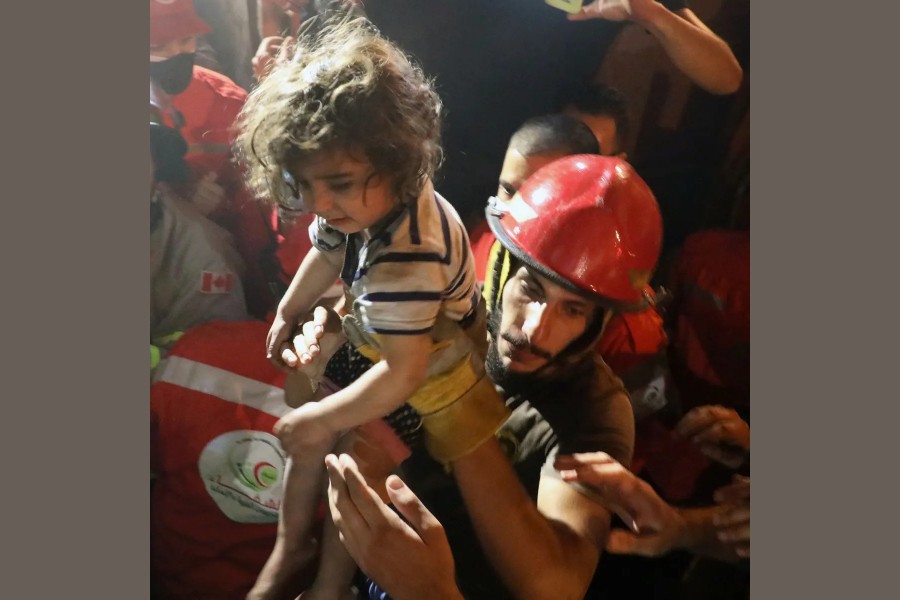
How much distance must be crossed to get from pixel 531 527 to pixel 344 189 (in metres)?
0.51

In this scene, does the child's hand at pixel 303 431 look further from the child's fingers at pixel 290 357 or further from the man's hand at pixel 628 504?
the man's hand at pixel 628 504

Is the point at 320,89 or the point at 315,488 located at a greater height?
the point at 320,89

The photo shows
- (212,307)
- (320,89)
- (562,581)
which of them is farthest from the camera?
(212,307)

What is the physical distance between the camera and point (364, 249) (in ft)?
3.58

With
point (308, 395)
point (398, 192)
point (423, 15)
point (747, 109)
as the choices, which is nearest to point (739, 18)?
point (747, 109)

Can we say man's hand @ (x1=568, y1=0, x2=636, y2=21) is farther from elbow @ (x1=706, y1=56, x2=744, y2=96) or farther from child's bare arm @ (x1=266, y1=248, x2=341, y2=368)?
child's bare arm @ (x1=266, y1=248, x2=341, y2=368)

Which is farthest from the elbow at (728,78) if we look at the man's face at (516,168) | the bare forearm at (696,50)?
the man's face at (516,168)

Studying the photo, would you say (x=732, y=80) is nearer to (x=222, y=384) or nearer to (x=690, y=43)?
(x=690, y=43)

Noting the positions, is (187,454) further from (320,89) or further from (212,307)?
(320,89)

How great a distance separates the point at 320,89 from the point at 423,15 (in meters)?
0.22

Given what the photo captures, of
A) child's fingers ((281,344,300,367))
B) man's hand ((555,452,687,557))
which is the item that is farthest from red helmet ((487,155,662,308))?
child's fingers ((281,344,300,367))

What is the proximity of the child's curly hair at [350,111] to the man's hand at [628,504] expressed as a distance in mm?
430

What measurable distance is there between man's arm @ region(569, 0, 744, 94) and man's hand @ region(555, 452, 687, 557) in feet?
1.76

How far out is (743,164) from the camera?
3.85 feet
